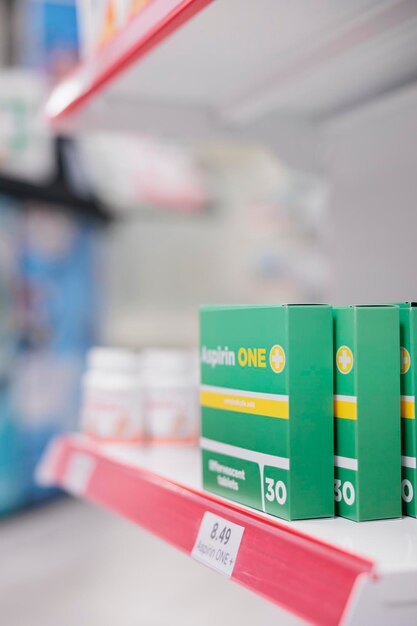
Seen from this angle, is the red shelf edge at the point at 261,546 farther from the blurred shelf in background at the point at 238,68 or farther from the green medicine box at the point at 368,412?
the blurred shelf in background at the point at 238,68

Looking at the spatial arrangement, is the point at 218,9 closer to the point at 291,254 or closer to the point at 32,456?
the point at 32,456

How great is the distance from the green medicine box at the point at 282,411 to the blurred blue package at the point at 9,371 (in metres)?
1.99

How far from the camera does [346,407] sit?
2.83 feet

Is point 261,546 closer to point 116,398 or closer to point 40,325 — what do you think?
point 116,398

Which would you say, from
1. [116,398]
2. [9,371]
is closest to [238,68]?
[116,398]

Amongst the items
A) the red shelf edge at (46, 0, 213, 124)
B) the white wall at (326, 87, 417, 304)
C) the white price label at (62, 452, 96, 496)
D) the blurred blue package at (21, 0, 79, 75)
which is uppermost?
the blurred blue package at (21, 0, 79, 75)

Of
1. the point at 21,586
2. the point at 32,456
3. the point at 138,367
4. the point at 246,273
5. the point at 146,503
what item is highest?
the point at 246,273

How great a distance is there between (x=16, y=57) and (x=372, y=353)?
268 cm

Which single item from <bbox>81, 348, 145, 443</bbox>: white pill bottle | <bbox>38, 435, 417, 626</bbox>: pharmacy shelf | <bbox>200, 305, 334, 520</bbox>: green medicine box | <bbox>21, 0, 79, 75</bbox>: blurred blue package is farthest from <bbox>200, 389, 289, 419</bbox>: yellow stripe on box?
<bbox>21, 0, 79, 75</bbox>: blurred blue package

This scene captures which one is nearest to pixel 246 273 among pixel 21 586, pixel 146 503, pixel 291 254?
pixel 291 254

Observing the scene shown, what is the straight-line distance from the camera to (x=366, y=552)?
0.73 meters

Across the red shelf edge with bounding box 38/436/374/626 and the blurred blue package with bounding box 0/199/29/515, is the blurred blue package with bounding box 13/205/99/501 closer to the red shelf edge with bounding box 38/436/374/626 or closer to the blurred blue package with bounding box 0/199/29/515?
the blurred blue package with bounding box 0/199/29/515

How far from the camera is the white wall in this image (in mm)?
1313

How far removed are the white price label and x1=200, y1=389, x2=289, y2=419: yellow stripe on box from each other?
0.38m
